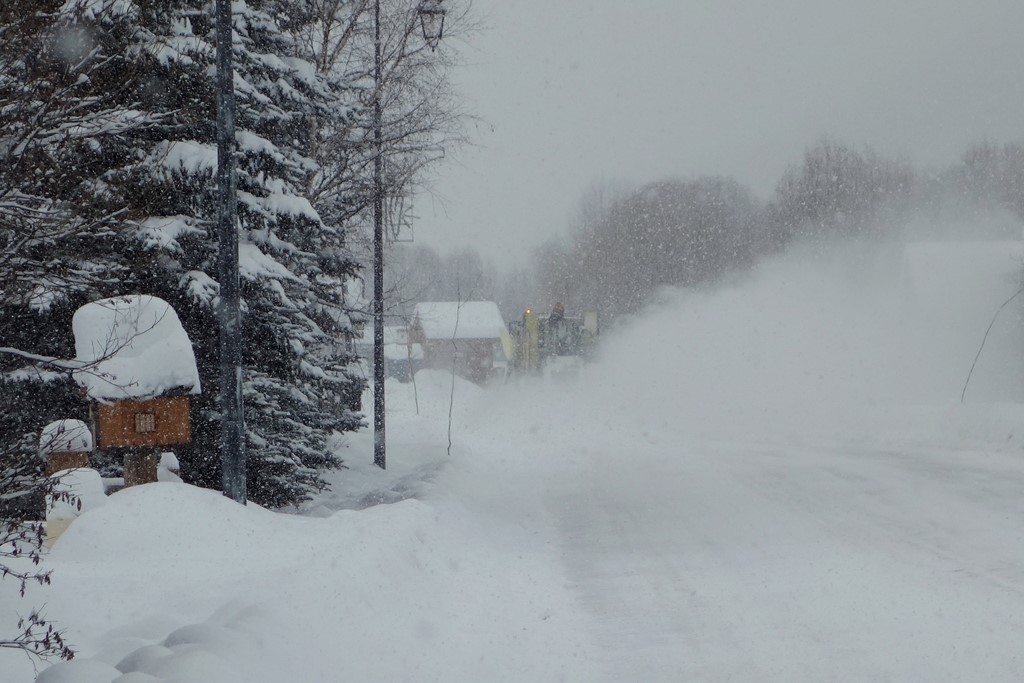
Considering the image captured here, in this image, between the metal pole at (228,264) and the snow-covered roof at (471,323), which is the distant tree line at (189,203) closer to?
the metal pole at (228,264)

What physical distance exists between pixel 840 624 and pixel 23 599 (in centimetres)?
536

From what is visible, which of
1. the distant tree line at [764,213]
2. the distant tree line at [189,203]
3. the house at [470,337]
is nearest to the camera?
the distant tree line at [189,203]

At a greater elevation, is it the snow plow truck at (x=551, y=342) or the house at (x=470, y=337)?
the snow plow truck at (x=551, y=342)

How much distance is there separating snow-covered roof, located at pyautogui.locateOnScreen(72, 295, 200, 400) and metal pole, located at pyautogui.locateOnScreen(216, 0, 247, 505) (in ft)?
2.73

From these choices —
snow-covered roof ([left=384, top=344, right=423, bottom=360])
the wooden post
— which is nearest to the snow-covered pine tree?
the wooden post

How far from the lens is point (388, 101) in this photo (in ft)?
61.3

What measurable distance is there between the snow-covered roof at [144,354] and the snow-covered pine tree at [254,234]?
1023mm

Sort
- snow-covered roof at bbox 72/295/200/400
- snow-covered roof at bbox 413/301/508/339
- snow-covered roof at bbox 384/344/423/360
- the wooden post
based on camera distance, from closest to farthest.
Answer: snow-covered roof at bbox 72/295/200/400 < the wooden post < snow-covered roof at bbox 413/301/508/339 < snow-covered roof at bbox 384/344/423/360

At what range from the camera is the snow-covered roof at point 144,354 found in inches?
326

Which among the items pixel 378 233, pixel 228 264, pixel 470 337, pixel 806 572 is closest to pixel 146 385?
pixel 228 264

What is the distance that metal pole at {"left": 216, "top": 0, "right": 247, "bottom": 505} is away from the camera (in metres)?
9.69

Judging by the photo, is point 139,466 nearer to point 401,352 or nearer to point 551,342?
point 551,342

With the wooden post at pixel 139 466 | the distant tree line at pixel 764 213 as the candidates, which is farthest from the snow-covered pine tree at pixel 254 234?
the distant tree line at pixel 764 213

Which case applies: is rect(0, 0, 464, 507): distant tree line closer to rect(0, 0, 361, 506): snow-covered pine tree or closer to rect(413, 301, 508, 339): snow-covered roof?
rect(0, 0, 361, 506): snow-covered pine tree
